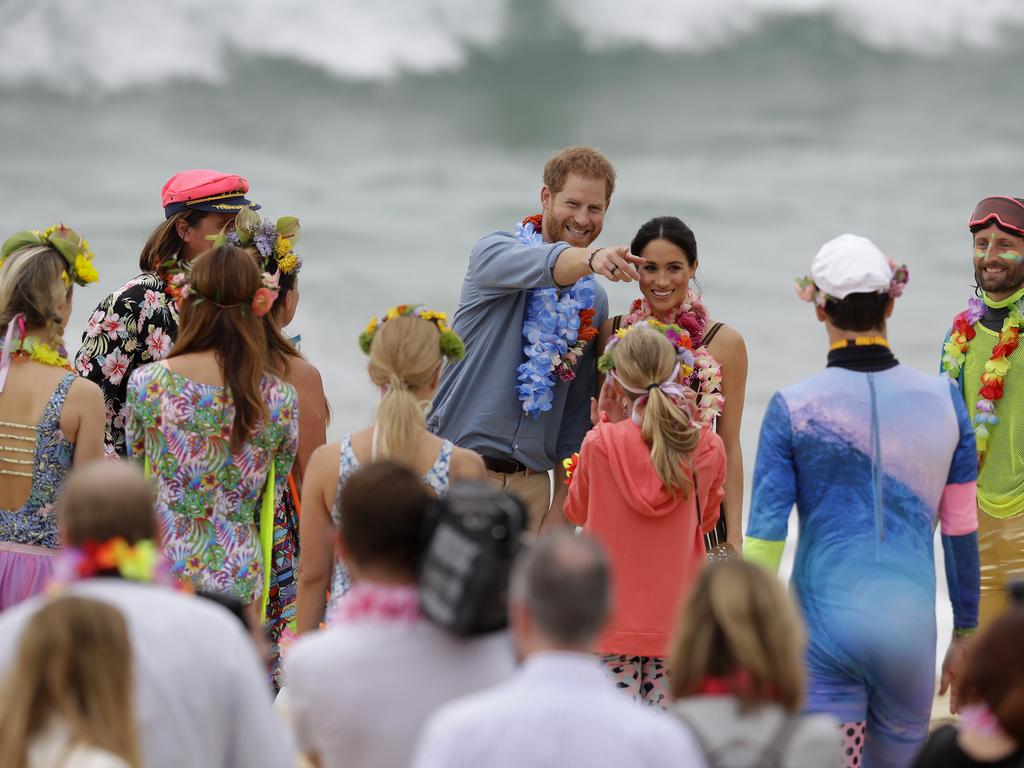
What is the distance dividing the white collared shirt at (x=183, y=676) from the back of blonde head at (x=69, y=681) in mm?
111

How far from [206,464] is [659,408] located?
1195mm

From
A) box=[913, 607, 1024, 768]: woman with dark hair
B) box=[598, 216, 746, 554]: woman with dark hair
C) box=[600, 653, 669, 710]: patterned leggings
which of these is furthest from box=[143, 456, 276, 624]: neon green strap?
box=[913, 607, 1024, 768]: woman with dark hair

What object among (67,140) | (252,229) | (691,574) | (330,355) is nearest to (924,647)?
(691,574)

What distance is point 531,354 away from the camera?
180 inches

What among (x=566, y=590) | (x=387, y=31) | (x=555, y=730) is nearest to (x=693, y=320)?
(x=566, y=590)

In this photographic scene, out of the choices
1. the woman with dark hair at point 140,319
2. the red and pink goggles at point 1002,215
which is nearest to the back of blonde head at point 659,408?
the woman with dark hair at point 140,319

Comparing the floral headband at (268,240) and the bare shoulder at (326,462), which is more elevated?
the floral headband at (268,240)

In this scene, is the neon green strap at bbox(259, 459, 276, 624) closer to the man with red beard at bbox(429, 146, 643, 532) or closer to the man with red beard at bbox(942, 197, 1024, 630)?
the man with red beard at bbox(429, 146, 643, 532)

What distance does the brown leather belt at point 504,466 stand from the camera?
15.1 feet

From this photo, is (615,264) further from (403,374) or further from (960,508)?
(960,508)

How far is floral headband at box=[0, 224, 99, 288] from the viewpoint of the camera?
3.69 m

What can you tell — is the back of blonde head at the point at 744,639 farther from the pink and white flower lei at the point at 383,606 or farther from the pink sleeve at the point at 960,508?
the pink sleeve at the point at 960,508

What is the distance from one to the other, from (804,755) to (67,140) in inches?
761

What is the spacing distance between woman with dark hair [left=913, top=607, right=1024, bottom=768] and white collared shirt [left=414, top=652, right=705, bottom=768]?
0.53 metres
